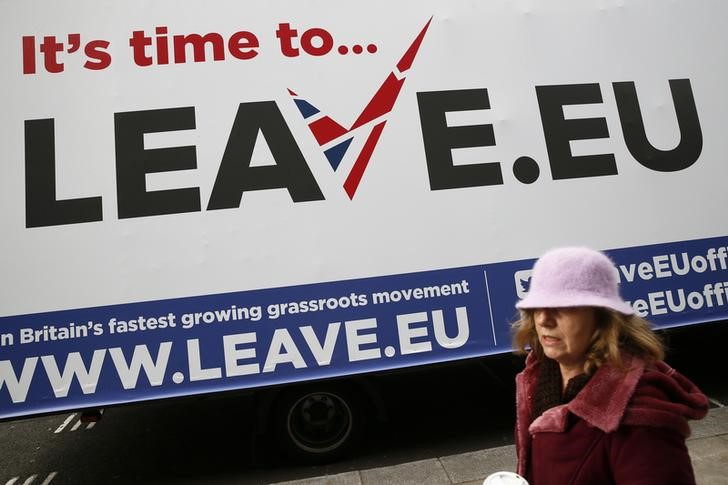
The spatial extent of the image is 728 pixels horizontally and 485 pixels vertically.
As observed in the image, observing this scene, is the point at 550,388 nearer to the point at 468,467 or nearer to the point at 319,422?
the point at 468,467

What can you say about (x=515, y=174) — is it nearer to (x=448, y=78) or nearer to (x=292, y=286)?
(x=448, y=78)

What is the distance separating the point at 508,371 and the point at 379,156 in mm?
3228

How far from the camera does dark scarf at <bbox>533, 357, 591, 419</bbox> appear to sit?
1.28 metres

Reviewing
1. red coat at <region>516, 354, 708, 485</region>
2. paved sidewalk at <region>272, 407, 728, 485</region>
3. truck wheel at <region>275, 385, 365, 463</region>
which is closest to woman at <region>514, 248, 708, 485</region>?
red coat at <region>516, 354, 708, 485</region>

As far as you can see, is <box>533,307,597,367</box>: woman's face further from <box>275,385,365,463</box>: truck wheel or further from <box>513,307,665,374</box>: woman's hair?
<box>275,385,365,463</box>: truck wheel

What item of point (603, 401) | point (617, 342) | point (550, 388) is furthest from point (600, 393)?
point (550, 388)

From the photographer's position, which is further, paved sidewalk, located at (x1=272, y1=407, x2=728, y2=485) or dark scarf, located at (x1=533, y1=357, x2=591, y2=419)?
paved sidewalk, located at (x1=272, y1=407, x2=728, y2=485)

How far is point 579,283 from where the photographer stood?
119cm

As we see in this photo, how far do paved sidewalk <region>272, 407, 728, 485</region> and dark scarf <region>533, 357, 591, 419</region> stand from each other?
7.20 feet

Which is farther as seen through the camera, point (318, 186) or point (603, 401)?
point (318, 186)

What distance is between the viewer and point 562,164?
379 cm

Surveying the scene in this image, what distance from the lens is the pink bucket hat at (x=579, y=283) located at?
1183 mm

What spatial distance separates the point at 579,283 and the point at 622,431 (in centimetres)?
37

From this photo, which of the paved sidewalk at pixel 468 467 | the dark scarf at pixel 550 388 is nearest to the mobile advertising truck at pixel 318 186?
the paved sidewalk at pixel 468 467
